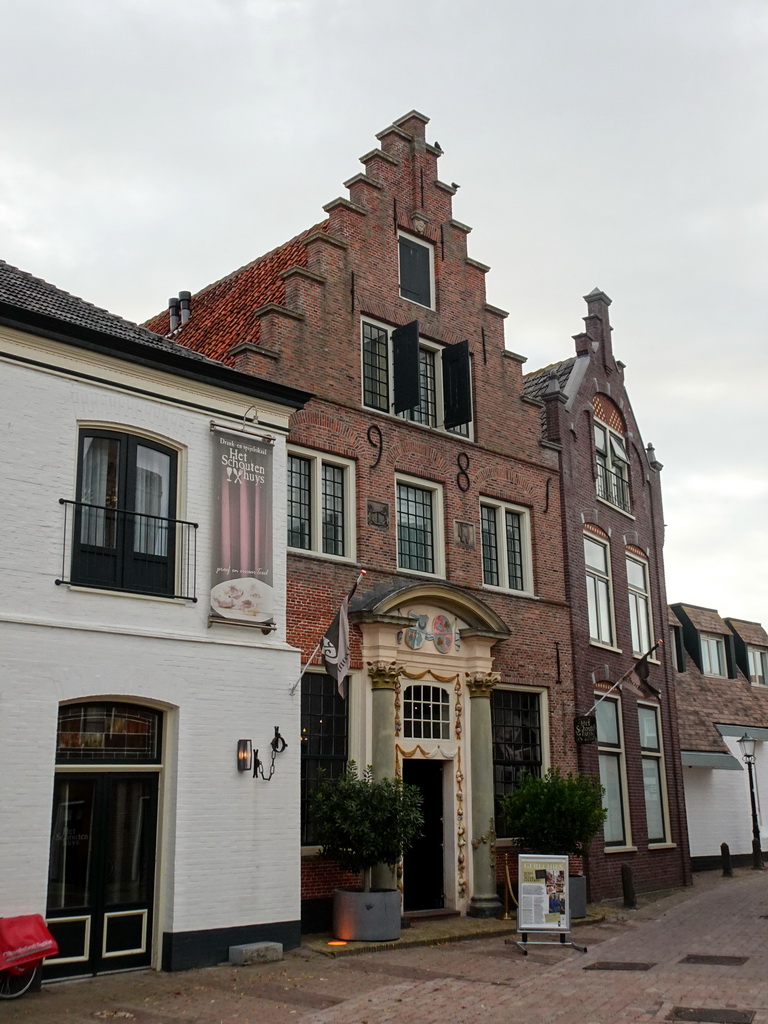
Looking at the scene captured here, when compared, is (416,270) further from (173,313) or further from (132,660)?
(132,660)

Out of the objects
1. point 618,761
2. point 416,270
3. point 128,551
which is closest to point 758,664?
point 618,761

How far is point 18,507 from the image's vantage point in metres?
13.0

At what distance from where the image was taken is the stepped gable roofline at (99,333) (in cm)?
1341

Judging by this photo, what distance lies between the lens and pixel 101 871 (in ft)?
42.6

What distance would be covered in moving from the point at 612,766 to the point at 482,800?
5522 millimetres

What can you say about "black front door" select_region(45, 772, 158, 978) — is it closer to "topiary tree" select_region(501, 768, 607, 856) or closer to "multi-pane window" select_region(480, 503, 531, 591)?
"topiary tree" select_region(501, 768, 607, 856)

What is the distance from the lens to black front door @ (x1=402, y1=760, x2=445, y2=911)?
17844mm

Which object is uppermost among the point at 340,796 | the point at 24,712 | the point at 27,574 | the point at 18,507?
the point at 18,507

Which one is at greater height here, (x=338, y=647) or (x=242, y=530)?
(x=242, y=530)

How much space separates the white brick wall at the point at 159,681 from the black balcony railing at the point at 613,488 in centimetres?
1140

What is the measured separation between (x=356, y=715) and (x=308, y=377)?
558 centimetres

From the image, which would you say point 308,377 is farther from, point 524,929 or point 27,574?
point 524,929

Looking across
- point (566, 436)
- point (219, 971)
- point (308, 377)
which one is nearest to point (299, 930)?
point (219, 971)

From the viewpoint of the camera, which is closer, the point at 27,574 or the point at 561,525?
the point at 27,574
